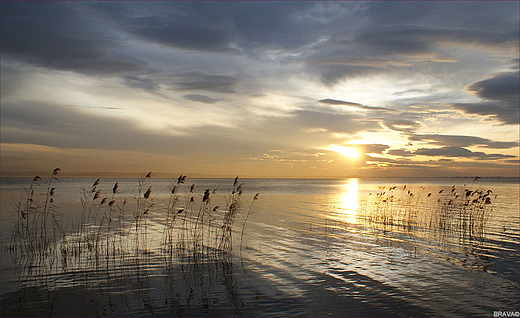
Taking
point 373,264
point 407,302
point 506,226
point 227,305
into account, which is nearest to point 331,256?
point 373,264

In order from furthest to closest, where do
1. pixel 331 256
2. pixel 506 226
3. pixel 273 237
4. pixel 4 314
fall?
1. pixel 506 226
2. pixel 273 237
3. pixel 331 256
4. pixel 4 314

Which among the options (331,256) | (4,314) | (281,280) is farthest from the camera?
(331,256)

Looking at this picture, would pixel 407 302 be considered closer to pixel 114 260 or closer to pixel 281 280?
pixel 281 280

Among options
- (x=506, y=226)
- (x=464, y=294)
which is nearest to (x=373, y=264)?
(x=464, y=294)

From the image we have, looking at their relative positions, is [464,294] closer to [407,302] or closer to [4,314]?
[407,302]

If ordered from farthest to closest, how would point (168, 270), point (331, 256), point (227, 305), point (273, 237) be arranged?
point (273, 237)
point (331, 256)
point (168, 270)
point (227, 305)

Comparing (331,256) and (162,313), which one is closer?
(162,313)

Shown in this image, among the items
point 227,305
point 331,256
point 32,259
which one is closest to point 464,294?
point 331,256

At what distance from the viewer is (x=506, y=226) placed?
19.8 metres

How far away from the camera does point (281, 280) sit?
9547 millimetres

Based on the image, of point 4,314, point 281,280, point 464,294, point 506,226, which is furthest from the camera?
point 506,226

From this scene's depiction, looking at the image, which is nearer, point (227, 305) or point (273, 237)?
point (227, 305)

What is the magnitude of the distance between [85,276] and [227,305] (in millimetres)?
5282

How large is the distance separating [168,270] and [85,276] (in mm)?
2633
